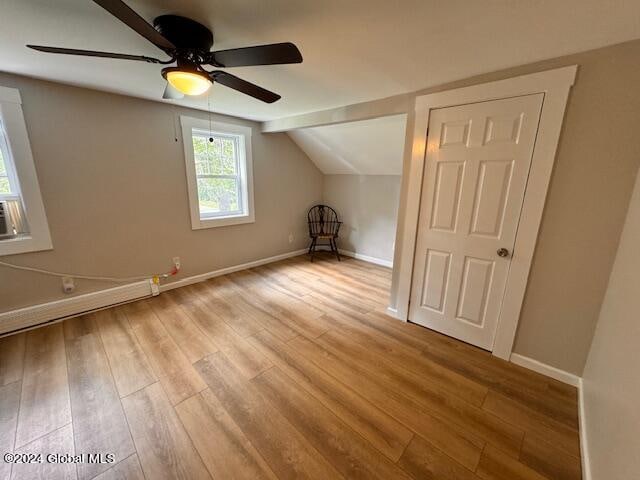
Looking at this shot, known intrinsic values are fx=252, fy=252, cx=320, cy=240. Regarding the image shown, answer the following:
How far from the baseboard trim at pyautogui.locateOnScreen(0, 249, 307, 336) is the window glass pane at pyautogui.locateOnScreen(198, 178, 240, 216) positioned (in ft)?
3.39

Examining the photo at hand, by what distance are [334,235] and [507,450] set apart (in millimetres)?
3482

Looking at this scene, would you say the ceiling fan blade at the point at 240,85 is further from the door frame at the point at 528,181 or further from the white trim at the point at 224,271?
the white trim at the point at 224,271

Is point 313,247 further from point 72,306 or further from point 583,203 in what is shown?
point 583,203

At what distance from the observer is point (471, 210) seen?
2043 mm

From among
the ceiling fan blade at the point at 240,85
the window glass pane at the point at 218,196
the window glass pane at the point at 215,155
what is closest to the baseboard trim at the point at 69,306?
the window glass pane at the point at 218,196

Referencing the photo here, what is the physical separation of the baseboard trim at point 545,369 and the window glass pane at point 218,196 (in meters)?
3.66

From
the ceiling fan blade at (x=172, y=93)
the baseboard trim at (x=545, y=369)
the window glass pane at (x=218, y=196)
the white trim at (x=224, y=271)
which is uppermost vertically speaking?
the ceiling fan blade at (x=172, y=93)

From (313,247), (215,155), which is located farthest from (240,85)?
(313,247)

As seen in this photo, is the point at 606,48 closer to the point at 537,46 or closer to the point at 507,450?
the point at 537,46

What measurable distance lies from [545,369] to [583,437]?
542 millimetres

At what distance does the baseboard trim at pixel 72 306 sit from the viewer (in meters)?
2.25

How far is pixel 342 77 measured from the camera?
1.98 m

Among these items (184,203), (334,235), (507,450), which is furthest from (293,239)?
(507,450)

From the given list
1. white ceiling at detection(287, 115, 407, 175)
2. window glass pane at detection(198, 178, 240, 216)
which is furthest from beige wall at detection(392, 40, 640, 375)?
window glass pane at detection(198, 178, 240, 216)
